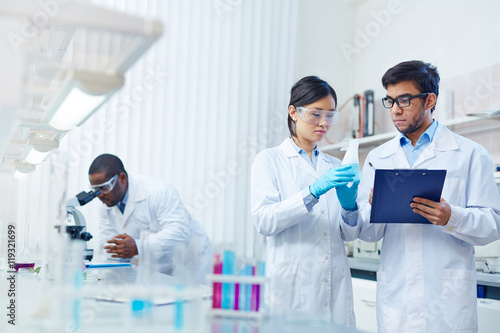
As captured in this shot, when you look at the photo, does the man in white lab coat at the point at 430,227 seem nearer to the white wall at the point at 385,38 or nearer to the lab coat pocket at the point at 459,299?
the lab coat pocket at the point at 459,299

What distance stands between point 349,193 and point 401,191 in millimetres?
228

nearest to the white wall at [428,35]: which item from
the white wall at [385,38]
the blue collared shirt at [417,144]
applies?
the white wall at [385,38]

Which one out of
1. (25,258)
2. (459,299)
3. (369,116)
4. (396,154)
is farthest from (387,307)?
(369,116)

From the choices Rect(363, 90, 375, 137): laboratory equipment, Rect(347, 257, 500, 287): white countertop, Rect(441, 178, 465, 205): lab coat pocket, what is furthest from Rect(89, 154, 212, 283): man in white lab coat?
Rect(363, 90, 375, 137): laboratory equipment

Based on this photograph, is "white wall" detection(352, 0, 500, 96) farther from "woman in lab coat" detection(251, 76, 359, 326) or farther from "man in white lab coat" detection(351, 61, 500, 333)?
"woman in lab coat" detection(251, 76, 359, 326)

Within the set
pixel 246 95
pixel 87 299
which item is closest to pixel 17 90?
pixel 87 299

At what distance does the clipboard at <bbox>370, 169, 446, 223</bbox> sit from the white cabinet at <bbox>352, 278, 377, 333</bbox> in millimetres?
1445

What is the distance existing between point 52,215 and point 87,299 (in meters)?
0.27

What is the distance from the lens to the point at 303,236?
2.05 meters

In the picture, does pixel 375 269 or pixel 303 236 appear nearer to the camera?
pixel 303 236

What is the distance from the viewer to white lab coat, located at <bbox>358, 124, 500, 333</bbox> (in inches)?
73.4

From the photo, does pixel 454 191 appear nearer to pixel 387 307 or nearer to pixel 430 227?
pixel 430 227

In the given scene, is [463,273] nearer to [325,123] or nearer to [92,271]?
[325,123]

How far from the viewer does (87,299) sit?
1390 millimetres
